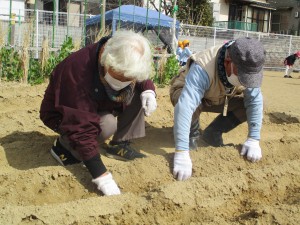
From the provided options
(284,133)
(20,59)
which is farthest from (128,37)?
(20,59)

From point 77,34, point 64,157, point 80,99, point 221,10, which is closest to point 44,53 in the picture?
point 77,34

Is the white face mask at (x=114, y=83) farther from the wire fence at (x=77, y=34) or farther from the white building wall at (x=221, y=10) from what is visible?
the white building wall at (x=221, y=10)

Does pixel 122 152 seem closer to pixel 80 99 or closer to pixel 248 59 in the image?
pixel 80 99

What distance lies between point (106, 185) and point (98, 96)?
0.57 m

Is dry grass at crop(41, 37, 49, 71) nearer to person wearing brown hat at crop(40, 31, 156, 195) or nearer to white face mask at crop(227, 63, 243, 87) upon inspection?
person wearing brown hat at crop(40, 31, 156, 195)

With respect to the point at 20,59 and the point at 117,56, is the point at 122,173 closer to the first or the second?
the point at 117,56

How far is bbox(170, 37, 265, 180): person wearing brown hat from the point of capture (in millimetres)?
2412

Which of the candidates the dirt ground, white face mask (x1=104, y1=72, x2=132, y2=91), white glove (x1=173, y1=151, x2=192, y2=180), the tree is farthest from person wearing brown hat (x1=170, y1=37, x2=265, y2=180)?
the tree

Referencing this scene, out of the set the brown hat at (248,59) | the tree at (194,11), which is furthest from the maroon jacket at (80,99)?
the tree at (194,11)

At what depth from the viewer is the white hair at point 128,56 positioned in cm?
217

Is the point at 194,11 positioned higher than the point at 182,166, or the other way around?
the point at 194,11

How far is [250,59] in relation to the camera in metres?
2.35

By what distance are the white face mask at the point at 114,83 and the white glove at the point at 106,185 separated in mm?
551

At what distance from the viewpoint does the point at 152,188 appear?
250cm
